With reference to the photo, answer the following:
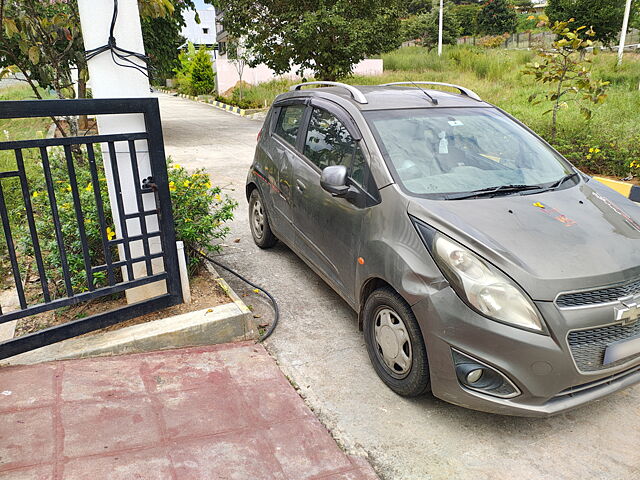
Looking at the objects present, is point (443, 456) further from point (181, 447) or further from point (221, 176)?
point (221, 176)

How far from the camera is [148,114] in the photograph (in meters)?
3.26

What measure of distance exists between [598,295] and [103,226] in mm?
2866

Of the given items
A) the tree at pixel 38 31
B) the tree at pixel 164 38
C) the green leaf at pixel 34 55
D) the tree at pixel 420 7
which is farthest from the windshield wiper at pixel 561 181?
the tree at pixel 420 7

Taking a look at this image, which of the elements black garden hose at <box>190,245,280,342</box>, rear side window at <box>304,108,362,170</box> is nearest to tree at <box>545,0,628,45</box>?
rear side window at <box>304,108,362,170</box>

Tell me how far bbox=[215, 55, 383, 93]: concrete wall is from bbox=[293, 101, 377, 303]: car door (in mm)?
25363

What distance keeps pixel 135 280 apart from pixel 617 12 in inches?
1373

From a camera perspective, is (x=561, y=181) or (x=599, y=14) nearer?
(x=561, y=181)

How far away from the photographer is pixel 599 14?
29.8m

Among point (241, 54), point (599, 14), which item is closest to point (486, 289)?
point (241, 54)

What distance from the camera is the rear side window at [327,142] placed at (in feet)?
11.9

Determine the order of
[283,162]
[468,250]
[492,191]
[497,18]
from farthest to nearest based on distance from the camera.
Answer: [497,18] < [283,162] < [492,191] < [468,250]

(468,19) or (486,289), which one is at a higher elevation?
(468,19)

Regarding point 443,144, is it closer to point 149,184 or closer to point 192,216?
point 149,184

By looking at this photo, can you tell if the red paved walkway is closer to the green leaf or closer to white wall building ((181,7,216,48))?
the green leaf
